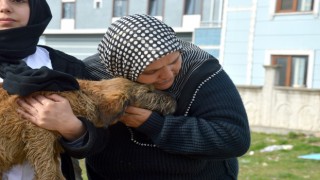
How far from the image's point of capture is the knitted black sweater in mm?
2225

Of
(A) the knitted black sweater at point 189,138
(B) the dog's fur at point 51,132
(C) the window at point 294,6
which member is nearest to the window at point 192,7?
(C) the window at point 294,6

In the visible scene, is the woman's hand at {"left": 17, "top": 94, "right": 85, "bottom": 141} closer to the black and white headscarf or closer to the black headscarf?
the black headscarf

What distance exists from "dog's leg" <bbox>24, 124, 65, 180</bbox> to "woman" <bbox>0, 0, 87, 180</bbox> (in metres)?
0.09

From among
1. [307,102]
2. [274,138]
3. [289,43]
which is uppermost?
[289,43]

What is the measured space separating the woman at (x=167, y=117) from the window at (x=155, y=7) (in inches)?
688

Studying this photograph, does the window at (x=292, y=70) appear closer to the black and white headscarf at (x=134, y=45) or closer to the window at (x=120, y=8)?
the window at (x=120, y=8)

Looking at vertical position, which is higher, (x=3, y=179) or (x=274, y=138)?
(x=3, y=179)

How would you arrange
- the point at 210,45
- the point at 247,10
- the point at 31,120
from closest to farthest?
the point at 31,120, the point at 247,10, the point at 210,45

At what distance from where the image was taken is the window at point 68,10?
2258 centimetres

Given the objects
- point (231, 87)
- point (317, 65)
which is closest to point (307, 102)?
point (317, 65)

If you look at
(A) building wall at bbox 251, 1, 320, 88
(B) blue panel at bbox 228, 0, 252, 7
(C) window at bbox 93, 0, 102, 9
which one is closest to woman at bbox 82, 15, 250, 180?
(A) building wall at bbox 251, 1, 320, 88

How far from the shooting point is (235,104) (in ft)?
7.64

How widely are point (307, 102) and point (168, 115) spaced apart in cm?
1096

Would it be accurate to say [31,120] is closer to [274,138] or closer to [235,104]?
[235,104]
